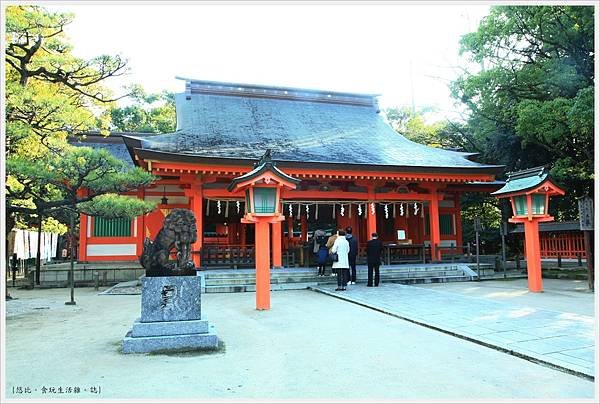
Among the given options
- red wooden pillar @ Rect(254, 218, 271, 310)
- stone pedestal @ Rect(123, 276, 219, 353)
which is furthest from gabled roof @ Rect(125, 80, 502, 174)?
stone pedestal @ Rect(123, 276, 219, 353)

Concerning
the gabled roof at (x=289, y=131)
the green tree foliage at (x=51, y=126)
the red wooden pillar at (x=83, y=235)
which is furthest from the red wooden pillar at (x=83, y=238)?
the green tree foliage at (x=51, y=126)

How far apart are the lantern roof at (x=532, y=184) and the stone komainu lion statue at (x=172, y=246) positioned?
28.1 ft

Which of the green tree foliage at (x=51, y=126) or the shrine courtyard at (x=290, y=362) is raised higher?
the green tree foliage at (x=51, y=126)

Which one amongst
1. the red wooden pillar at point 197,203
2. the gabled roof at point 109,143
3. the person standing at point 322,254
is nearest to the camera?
the person standing at point 322,254

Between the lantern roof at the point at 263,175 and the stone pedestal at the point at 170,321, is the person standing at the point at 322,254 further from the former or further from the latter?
→ the stone pedestal at the point at 170,321

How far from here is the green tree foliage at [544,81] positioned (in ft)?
39.8

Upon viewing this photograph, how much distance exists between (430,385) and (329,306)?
15.6 feet

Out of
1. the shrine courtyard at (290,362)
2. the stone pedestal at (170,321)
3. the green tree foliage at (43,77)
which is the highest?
the green tree foliage at (43,77)

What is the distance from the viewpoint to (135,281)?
14.0m

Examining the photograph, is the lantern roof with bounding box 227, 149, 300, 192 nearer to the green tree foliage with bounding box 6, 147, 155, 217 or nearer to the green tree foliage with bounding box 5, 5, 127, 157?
the green tree foliage with bounding box 6, 147, 155, 217

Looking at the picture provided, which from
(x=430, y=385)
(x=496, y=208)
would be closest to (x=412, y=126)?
(x=496, y=208)

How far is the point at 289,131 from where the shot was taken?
58.2ft

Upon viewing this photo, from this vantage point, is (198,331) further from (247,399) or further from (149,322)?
(247,399)

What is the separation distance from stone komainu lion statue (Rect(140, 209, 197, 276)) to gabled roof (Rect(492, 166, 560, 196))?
858cm
